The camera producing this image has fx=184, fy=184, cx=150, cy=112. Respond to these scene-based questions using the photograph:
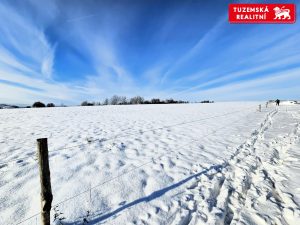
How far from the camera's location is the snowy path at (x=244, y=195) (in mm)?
3492

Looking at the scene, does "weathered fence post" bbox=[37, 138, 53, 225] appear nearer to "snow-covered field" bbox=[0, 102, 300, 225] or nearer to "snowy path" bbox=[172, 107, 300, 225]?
"snow-covered field" bbox=[0, 102, 300, 225]

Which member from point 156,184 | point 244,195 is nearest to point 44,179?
point 156,184

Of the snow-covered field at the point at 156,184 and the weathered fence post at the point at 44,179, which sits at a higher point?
the weathered fence post at the point at 44,179

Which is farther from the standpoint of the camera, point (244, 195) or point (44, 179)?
point (244, 195)

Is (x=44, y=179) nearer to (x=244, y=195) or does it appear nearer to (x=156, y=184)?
(x=156, y=184)

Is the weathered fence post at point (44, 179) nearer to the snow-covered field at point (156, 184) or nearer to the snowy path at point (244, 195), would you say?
the snow-covered field at point (156, 184)

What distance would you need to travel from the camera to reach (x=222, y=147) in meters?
8.11

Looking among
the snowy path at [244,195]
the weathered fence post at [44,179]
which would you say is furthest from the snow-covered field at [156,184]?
the weathered fence post at [44,179]

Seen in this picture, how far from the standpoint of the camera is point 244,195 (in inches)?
165

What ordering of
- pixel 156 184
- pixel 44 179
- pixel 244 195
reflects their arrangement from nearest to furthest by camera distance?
pixel 44 179 < pixel 244 195 < pixel 156 184

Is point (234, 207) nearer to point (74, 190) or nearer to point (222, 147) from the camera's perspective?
point (74, 190)

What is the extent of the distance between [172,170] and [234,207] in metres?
2.15

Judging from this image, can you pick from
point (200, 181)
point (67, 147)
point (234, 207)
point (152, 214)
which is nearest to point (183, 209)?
point (152, 214)

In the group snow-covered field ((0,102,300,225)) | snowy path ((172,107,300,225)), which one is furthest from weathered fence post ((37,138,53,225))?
snowy path ((172,107,300,225))
